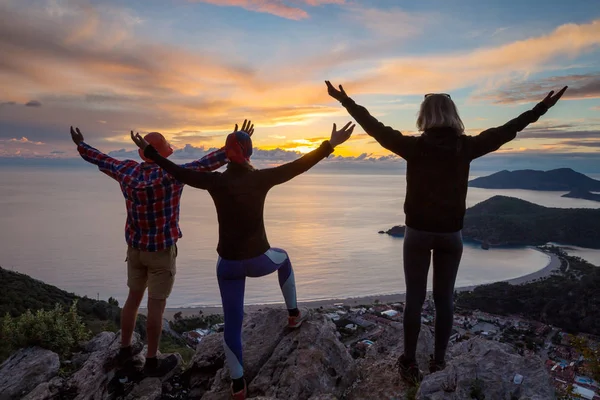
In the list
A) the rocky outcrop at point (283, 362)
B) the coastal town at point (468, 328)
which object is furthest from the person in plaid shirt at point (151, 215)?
the coastal town at point (468, 328)

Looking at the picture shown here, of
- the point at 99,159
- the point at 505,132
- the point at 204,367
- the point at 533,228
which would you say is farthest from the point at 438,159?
the point at 533,228

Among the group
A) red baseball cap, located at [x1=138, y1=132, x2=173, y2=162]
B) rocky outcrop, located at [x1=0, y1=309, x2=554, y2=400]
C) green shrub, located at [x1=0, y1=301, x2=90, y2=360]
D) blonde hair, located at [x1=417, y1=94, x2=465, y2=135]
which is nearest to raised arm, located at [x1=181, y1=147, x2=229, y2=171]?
red baseball cap, located at [x1=138, y1=132, x2=173, y2=162]

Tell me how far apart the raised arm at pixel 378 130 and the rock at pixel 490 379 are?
6.35ft

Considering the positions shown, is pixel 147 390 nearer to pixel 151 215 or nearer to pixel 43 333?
pixel 151 215

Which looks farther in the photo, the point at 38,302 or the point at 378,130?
the point at 38,302

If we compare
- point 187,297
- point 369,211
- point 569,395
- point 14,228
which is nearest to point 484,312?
point 187,297

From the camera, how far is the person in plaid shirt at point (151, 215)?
12.2 feet

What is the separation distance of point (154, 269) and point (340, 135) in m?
2.38

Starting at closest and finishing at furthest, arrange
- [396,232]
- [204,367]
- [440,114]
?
1. [440,114]
2. [204,367]
3. [396,232]

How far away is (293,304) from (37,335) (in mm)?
4329

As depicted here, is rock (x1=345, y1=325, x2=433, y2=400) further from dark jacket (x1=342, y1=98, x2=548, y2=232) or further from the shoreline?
the shoreline

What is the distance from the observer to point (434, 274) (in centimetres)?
346

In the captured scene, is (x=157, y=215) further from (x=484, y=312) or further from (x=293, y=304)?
(x=484, y=312)

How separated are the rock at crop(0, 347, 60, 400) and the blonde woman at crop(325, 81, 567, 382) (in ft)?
16.7
